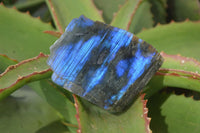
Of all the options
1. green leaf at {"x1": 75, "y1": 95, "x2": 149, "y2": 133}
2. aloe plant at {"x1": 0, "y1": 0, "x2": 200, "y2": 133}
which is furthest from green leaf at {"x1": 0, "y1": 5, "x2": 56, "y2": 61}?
green leaf at {"x1": 75, "y1": 95, "x2": 149, "y2": 133}

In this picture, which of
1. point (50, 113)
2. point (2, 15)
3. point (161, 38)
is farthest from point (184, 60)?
point (2, 15)

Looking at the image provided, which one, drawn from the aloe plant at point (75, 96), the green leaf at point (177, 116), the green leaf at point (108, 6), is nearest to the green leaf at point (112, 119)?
the aloe plant at point (75, 96)

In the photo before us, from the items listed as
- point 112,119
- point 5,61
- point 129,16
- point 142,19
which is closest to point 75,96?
point 112,119

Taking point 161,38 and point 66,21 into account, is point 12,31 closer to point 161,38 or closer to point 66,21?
point 66,21

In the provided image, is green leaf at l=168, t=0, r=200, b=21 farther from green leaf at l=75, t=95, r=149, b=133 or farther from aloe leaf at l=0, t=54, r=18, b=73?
aloe leaf at l=0, t=54, r=18, b=73

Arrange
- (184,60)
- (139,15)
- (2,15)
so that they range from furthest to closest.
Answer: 1. (139,15)
2. (2,15)
3. (184,60)
